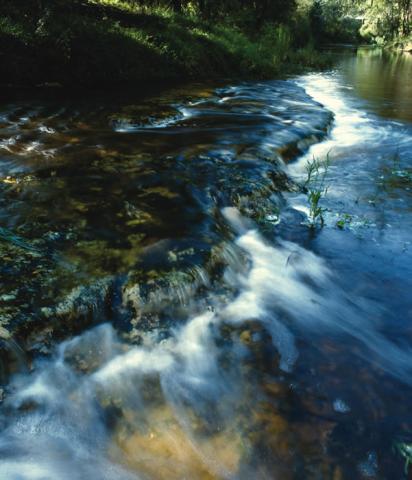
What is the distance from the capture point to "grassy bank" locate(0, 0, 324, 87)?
9.94 m

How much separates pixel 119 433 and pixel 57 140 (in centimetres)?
520

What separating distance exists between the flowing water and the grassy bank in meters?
4.98

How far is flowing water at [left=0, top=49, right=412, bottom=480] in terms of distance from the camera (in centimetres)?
229

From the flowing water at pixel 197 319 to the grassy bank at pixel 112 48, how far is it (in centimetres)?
498

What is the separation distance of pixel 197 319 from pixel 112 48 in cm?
1033

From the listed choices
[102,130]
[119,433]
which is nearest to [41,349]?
[119,433]

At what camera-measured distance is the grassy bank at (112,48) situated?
9938 mm

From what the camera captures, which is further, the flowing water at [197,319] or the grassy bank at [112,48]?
the grassy bank at [112,48]

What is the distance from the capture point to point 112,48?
1141cm

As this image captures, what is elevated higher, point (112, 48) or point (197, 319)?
point (112, 48)

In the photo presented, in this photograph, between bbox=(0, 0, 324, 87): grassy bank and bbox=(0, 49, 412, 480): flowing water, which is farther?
bbox=(0, 0, 324, 87): grassy bank

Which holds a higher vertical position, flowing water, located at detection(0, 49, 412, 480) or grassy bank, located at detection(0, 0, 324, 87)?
grassy bank, located at detection(0, 0, 324, 87)

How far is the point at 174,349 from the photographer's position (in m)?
2.89

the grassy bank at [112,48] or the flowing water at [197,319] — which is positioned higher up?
the grassy bank at [112,48]
